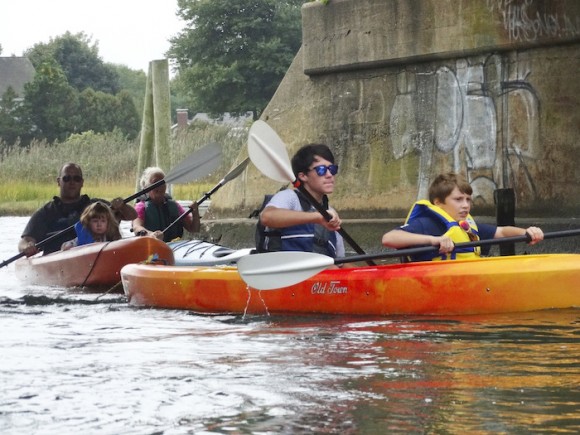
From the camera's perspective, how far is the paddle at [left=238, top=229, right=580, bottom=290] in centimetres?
766

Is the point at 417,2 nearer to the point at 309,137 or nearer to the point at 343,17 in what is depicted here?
the point at 343,17

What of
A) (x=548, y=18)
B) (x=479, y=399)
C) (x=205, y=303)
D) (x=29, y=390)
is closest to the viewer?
(x=479, y=399)

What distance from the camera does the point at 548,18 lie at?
11.3 m

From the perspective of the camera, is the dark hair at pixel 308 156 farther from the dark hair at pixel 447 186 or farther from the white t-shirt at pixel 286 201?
the dark hair at pixel 447 186

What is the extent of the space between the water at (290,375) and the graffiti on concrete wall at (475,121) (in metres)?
4.21

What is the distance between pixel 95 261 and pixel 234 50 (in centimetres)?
3680

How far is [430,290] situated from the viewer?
7.70 m

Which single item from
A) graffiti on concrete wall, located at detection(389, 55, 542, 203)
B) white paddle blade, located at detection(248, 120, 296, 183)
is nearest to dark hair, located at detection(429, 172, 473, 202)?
white paddle blade, located at detection(248, 120, 296, 183)

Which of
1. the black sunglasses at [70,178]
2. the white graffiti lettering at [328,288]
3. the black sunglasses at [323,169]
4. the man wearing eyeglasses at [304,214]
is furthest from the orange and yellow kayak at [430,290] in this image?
the black sunglasses at [70,178]

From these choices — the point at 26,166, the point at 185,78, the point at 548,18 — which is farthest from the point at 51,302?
the point at 185,78

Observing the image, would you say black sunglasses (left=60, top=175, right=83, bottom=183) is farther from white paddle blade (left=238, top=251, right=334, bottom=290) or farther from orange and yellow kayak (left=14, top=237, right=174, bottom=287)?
white paddle blade (left=238, top=251, right=334, bottom=290)

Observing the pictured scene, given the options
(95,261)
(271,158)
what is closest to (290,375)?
(271,158)

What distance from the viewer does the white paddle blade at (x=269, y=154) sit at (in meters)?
8.14

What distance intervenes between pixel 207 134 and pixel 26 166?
183 inches
